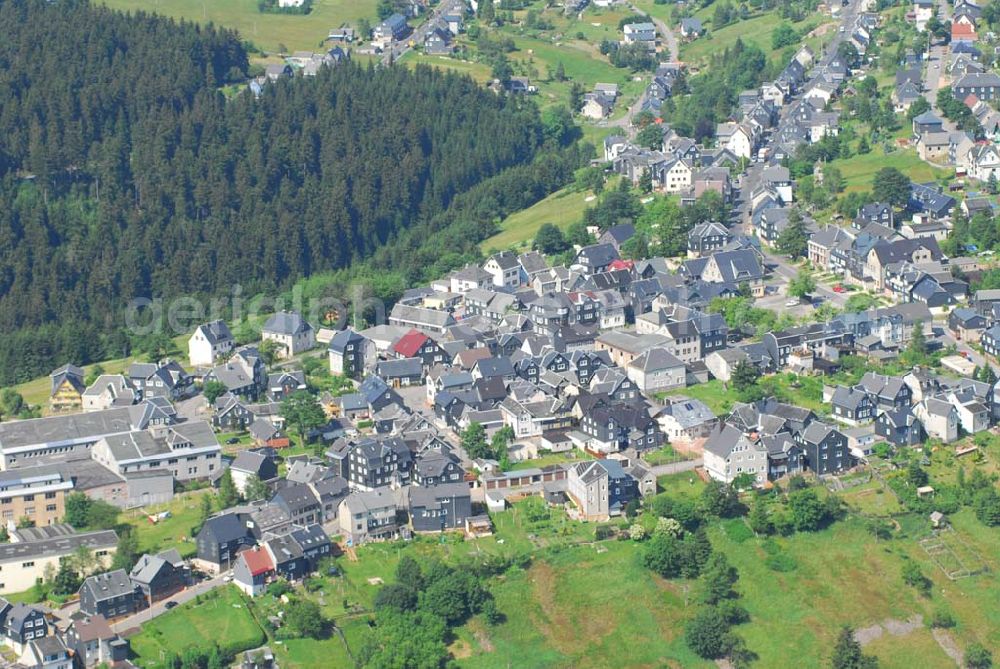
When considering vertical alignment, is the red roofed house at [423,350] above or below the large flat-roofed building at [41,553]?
above

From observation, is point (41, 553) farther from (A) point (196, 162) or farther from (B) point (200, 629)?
(A) point (196, 162)

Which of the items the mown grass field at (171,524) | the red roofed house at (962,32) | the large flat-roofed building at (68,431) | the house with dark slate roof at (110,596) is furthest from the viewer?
the red roofed house at (962,32)

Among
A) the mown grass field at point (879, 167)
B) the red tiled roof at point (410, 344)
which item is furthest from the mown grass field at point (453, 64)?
the red tiled roof at point (410, 344)

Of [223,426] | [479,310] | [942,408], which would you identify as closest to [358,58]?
[479,310]

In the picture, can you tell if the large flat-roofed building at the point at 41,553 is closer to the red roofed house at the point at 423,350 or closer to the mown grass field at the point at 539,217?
the red roofed house at the point at 423,350

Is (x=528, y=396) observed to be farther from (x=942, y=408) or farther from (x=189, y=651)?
(x=189, y=651)

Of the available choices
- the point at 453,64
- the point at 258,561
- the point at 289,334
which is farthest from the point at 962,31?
the point at 258,561
